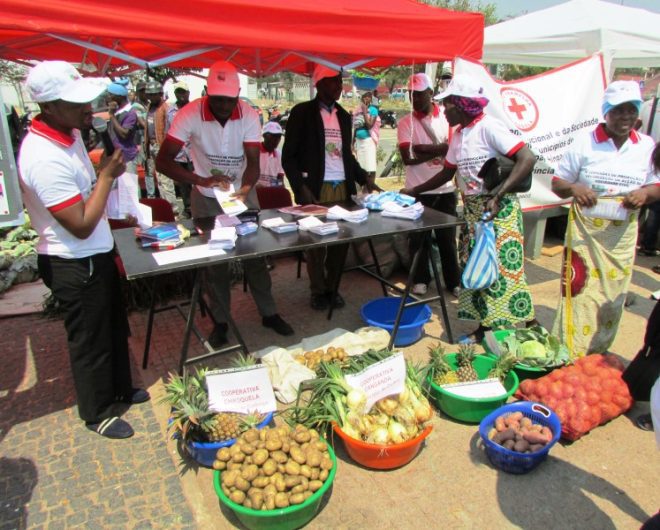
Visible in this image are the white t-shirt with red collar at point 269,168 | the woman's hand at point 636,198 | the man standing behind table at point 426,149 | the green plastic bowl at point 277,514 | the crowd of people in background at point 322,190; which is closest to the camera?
the green plastic bowl at point 277,514

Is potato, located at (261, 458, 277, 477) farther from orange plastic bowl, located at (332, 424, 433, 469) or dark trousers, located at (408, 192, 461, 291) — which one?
dark trousers, located at (408, 192, 461, 291)

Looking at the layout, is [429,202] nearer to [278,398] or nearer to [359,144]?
[278,398]

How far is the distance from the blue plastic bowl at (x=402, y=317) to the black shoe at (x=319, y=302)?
0.55 m

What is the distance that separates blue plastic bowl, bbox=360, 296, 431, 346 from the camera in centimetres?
389

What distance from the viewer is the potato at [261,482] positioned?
2162 mm

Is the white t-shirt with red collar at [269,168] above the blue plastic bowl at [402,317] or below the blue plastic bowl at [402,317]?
above

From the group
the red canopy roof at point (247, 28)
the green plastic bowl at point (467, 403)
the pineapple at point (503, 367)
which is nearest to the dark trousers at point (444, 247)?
the red canopy roof at point (247, 28)

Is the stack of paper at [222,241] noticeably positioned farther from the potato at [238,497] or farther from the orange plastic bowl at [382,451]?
the potato at [238,497]

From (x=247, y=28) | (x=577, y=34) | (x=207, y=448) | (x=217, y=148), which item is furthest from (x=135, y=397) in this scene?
(x=577, y=34)

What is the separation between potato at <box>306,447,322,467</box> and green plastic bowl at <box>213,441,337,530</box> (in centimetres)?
8

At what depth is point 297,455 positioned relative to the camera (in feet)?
7.47

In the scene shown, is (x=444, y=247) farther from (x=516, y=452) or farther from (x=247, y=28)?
(x=247, y=28)

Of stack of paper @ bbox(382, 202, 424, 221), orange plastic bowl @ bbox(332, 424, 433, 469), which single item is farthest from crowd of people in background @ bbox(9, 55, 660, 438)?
orange plastic bowl @ bbox(332, 424, 433, 469)

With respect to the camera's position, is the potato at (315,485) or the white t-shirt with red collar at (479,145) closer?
the potato at (315,485)
